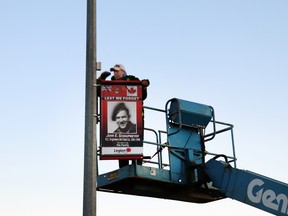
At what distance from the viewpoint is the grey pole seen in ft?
27.2

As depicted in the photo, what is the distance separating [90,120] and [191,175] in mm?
4089

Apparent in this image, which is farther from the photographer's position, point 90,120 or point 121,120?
point 121,120

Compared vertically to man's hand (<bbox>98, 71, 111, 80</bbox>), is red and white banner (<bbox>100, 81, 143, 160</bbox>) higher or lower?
lower

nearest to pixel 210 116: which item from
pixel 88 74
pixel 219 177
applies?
pixel 219 177

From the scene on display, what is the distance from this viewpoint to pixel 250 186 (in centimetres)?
1094

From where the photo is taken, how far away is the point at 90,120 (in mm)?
8727

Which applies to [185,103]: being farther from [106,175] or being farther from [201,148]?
[106,175]

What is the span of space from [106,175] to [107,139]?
1275 millimetres

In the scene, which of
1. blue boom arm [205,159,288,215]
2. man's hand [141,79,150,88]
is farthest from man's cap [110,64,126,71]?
blue boom arm [205,159,288,215]

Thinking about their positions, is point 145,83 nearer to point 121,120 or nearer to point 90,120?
point 121,120

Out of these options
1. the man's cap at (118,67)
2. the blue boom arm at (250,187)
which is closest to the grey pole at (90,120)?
the man's cap at (118,67)

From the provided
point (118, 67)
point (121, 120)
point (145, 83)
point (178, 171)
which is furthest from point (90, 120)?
point (178, 171)

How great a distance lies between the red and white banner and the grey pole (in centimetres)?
196

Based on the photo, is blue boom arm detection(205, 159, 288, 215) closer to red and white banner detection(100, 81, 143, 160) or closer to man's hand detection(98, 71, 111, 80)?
red and white banner detection(100, 81, 143, 160)
